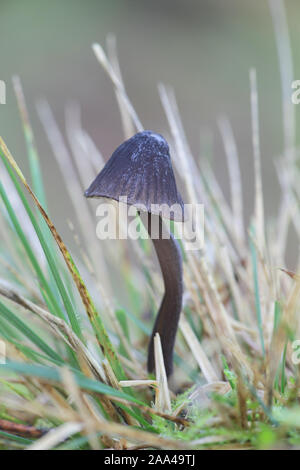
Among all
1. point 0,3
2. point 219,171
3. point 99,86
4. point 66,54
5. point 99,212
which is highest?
point 0,3

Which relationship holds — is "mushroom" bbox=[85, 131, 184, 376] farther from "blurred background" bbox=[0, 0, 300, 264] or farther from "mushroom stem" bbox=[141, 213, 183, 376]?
"blurred background" bbox=[0, 0, 300, 264]

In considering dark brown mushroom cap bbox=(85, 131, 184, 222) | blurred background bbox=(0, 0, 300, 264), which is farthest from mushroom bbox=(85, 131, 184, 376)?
blurred background bbox=(0, 0, 300, 264)

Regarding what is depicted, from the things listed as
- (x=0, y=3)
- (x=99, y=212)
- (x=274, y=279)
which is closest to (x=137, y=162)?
(x=274, y=279)

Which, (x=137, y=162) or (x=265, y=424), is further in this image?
(x=137, y=162)

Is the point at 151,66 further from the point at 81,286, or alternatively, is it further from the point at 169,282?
the point at 81,286
